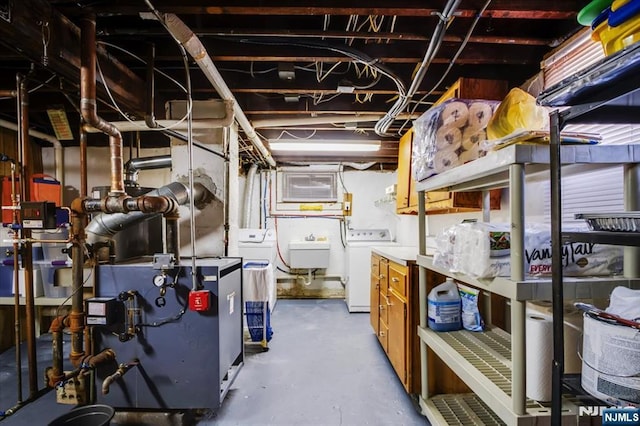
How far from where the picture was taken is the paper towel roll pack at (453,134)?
5.47 feet

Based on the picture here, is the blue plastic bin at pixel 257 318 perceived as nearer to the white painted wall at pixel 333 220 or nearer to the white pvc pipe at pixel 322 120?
the white pvc pipe at pixel 322 120

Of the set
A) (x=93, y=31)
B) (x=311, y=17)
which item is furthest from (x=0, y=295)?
(x=311, y=17)

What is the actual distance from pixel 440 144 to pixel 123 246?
7.20 ft

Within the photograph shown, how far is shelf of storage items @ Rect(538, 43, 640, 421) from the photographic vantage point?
0.74 meters

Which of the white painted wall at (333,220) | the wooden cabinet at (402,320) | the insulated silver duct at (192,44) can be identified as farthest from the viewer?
the white painted wall at (333,220)

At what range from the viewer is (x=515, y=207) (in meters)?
1.01

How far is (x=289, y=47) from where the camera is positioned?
197cm

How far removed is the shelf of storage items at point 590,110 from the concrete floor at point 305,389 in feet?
4.77

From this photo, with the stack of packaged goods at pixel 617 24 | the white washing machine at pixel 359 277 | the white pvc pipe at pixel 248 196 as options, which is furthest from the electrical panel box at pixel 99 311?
the white pvc pipe at pixel 248 196

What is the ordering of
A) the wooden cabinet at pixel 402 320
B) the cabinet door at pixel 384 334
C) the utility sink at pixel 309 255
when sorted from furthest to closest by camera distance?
the utility sink at pixel 309 255, the cabinet door at pixel 384 334, the wooden cabinet at pixel 402 320

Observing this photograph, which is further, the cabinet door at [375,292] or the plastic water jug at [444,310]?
the cabinet door at [375,292]

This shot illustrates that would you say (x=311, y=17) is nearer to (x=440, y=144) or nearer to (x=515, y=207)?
(x=440, y=144)

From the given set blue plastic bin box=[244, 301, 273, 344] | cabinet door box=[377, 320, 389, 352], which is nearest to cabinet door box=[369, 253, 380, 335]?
cabinet door box=[377, 320, 389, 352]

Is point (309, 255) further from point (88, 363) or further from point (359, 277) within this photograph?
point (88, 363)
